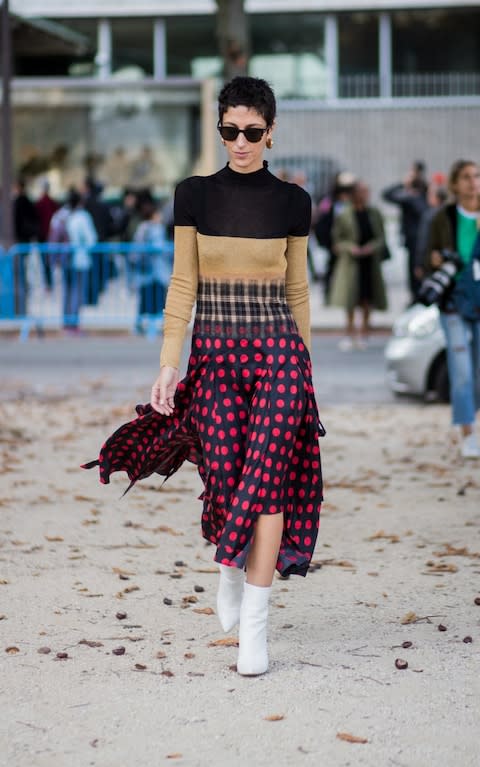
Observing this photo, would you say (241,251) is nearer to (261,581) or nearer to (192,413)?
(192,413)

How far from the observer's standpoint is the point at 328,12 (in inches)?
1673

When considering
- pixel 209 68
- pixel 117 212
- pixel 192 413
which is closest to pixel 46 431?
pixel 192 413

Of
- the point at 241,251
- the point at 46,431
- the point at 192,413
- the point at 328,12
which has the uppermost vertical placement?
the point at 328,12

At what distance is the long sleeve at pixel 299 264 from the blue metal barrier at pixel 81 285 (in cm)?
1452

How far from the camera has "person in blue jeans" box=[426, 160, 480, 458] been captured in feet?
30.4

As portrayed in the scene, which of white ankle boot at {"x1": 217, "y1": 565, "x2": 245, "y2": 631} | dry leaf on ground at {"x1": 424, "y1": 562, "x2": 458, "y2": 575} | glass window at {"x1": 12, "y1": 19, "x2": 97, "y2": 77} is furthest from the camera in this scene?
glass window at {"x1": 12, "y1": 19, "x2": 97, "y2": 77}

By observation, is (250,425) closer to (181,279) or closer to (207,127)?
(181,279)

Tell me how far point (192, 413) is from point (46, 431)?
6331 millimetres

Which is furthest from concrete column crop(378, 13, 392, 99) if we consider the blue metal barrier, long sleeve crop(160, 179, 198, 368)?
long sleeve crop(160, 179, 198, 368)

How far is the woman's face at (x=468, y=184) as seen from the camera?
30.1ft

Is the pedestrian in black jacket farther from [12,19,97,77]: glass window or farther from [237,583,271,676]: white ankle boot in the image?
[237,583,271,676]: white ankle boot

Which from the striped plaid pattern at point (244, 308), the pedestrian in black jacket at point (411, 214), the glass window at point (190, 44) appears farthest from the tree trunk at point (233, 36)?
the glass window at point (190, 44)

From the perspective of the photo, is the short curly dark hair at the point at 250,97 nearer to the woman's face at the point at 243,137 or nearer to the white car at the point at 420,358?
the woman's face at the point at 243,137

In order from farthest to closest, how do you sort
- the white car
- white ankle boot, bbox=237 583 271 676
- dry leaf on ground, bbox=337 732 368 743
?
the white car → white ankle boot, bbox=237 583 271 676 → dry leaf on ground, bbox=337 732 368 743
